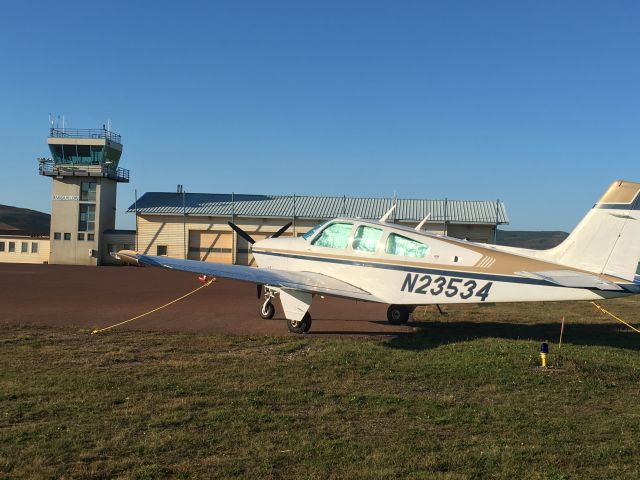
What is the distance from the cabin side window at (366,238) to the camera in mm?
12258

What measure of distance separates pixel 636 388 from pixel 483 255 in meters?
3.96

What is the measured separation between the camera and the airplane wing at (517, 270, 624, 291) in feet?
31.0

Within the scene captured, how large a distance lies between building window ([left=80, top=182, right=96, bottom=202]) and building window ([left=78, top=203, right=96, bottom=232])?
0.58 m

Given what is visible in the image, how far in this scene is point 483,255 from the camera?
11.0m

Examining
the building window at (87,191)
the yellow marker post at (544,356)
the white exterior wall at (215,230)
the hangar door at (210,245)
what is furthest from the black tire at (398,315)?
the building window at (87,191)

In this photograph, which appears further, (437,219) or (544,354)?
(437,219)

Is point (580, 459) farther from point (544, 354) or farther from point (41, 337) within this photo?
point (41, 337)

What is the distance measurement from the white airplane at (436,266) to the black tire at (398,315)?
3cm

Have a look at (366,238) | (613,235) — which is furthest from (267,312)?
(613,235)

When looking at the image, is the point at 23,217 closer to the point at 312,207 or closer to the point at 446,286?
the point at 312,207

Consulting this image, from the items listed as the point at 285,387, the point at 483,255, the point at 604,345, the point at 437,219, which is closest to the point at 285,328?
the point at 483,255

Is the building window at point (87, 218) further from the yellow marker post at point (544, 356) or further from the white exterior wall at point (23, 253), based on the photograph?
the yellow marker post at point (544, 356)

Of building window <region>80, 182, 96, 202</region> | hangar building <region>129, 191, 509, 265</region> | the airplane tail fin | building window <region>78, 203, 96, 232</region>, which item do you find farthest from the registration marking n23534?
building window <region>80, 182, 96, 202</region>

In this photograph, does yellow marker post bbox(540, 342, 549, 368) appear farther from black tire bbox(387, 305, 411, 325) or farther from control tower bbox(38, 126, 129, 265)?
control tower bbox(38, 126, 129, 265)
